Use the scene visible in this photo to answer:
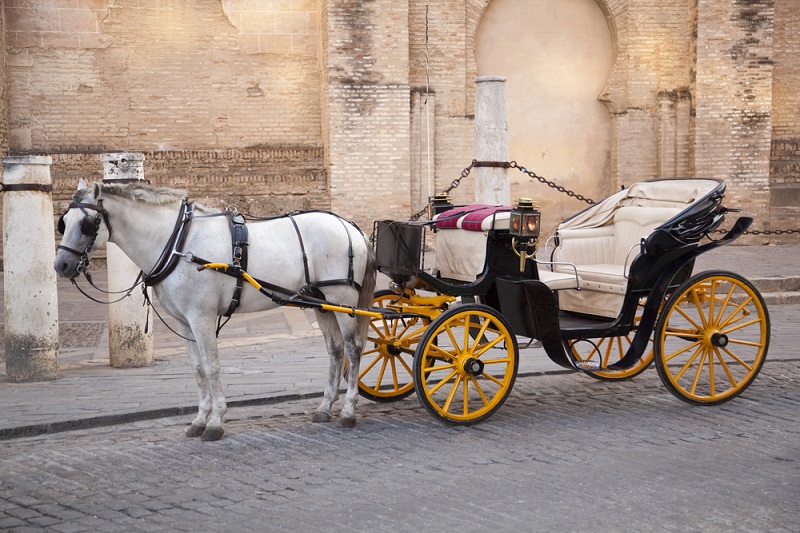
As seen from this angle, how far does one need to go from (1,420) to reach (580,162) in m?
11.7

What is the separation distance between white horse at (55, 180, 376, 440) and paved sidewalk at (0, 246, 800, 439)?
749 mm

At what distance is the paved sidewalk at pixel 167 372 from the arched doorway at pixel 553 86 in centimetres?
599

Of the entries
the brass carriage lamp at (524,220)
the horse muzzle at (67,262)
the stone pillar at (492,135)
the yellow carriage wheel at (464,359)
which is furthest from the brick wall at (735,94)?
the horse muzzle at (67,262)

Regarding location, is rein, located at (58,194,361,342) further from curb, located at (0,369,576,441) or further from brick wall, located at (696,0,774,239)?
brick wall, located at (696,0,774,239)

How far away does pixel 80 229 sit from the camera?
5.38m

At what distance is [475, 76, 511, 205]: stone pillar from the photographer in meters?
9.85

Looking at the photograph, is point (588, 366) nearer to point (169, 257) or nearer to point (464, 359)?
point (464, 359)

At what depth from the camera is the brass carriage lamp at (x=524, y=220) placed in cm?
569

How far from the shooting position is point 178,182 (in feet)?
48.1

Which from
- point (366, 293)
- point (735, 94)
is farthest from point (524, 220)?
point (735, 94)

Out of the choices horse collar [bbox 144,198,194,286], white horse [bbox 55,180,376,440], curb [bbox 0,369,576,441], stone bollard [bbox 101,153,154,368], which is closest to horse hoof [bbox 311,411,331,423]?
→ white horse [bbox 55,180,376,440]

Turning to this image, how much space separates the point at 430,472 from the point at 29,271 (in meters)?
3.54

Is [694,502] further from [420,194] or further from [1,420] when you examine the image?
[420,194]

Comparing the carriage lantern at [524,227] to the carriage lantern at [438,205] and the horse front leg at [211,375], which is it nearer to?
the carriage lantern at [438,205]
